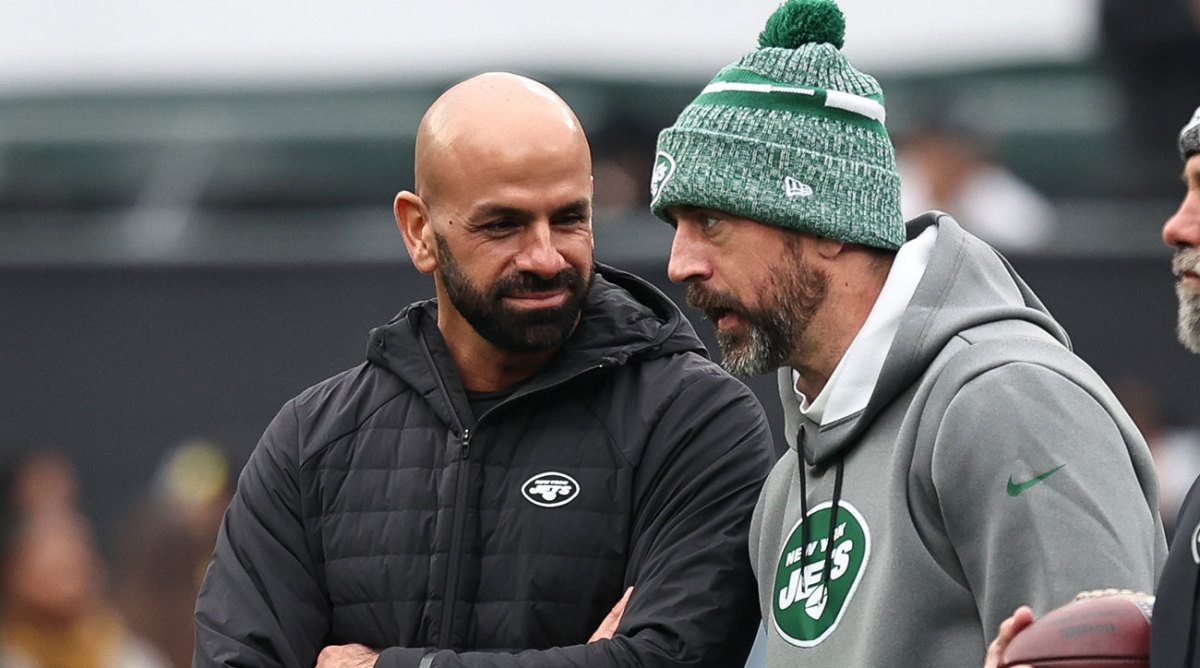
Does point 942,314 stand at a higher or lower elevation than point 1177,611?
higher

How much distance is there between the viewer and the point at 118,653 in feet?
26.2

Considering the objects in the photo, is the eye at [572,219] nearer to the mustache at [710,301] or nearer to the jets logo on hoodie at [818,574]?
the mustache at [710,301]

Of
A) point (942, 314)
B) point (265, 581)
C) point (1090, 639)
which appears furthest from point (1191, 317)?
point (265, 581)

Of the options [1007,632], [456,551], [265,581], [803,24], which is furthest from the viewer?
[265,581]

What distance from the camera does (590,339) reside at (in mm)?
3684

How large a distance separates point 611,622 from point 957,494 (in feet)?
2.49

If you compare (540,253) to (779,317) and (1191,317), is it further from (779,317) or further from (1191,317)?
(1191,317)

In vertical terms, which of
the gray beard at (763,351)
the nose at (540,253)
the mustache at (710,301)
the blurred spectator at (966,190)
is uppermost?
the nose at (540,253)

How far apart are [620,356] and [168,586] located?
426 cm

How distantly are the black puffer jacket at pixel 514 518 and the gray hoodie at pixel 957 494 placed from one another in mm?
196

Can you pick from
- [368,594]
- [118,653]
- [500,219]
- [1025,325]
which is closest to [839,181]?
[1025,325]

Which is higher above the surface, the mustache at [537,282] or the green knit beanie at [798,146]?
the green knit beanie at [798,146]

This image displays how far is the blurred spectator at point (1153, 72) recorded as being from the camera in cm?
803

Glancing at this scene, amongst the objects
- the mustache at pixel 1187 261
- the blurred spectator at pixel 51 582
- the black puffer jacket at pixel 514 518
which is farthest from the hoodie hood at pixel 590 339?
the blurred spectator at pixel 51 582
